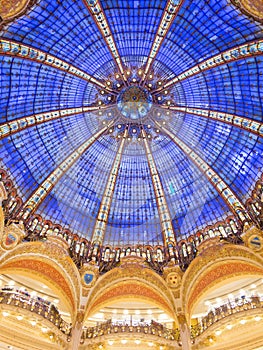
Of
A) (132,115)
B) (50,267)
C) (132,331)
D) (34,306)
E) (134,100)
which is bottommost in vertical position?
(132,331)

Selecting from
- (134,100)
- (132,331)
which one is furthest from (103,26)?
(132,331)

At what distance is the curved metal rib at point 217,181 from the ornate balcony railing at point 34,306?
15.8 metres

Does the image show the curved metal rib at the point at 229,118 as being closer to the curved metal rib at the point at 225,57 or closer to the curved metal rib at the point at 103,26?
the curved metal rib at the point at 225,57

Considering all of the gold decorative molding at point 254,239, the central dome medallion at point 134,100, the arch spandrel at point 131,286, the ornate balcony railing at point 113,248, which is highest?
the central dome medallion at point 134,100

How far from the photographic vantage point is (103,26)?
24.3 metres

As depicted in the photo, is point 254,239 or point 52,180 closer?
point 254,239

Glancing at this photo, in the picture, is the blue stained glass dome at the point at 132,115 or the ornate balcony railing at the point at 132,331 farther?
the blue stained glass dome at the point at 132,115

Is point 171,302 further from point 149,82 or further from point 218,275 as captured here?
point 149,82

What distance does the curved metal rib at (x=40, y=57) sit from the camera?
2139cm

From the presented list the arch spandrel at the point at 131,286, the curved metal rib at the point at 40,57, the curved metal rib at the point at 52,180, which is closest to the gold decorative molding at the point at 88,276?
the arch spandrel at the point at 131,286

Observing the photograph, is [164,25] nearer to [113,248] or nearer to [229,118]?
[229,118]

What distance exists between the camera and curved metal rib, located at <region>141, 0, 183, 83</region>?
74.4 feet

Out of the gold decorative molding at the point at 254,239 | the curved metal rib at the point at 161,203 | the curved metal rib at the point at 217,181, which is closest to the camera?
the gold decorative molding at the point at 254,239

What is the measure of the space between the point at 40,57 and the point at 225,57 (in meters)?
14.3
